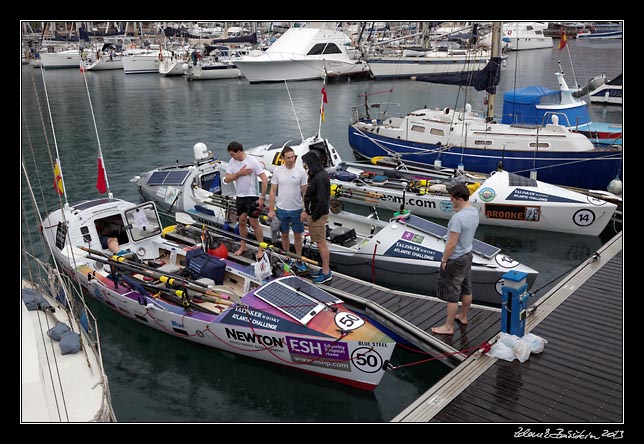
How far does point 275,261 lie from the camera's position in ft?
36.2

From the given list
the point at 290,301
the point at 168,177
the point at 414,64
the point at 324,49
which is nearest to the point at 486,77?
the point at 168,177

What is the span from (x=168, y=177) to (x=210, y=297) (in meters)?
7.96

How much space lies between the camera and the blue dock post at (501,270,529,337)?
327 inches

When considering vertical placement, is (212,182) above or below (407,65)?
below

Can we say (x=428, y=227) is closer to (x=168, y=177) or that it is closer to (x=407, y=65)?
(x=168, y=177)

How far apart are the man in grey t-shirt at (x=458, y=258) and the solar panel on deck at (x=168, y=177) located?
9.61 metres

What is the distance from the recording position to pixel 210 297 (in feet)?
32.4

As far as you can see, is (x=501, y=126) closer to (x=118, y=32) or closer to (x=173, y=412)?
(x=173, y=412)

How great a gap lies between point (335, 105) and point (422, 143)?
20754 millimetres

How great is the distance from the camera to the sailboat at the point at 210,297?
869 centimetres

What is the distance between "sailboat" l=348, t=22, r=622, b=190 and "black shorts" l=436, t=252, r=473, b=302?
11421mm

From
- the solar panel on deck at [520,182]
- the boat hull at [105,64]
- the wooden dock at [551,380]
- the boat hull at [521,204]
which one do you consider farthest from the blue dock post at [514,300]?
the boat hull at [105,64]

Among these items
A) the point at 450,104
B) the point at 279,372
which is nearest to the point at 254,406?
the point at 279,372

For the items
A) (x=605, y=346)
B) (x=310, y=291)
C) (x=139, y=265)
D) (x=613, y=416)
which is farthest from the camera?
(x=139, y=265)
